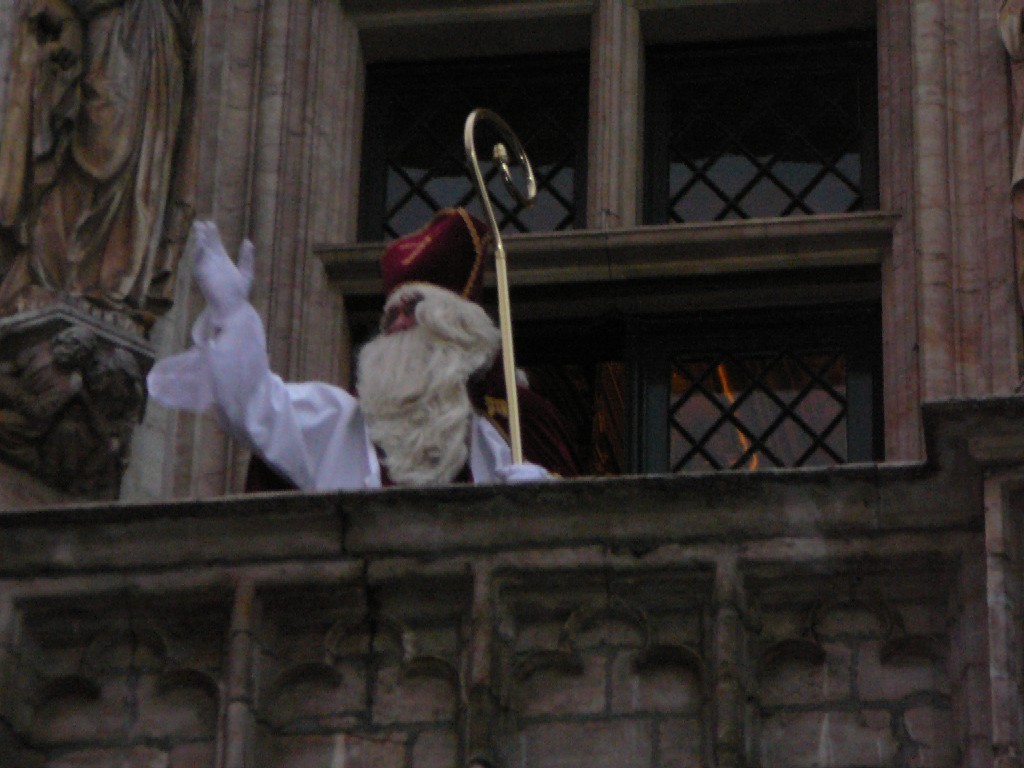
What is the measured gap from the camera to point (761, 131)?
1630cm

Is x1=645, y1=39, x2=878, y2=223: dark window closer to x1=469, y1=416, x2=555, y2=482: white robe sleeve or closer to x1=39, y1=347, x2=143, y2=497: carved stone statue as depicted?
x1=469, y1=416, x2=555, y2=482: white robe sleeve

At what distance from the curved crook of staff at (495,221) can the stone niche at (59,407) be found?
1.17 metres

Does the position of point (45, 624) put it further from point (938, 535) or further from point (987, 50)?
point (987, 50)

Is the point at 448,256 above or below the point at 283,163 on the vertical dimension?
below

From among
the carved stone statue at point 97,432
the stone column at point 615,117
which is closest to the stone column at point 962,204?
the stone column at point 615,117

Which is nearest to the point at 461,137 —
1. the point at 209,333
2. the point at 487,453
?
the point at 487,453

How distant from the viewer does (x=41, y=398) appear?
47.2 ft

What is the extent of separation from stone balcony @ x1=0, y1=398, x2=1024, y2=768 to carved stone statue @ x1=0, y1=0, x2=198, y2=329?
1844 mm

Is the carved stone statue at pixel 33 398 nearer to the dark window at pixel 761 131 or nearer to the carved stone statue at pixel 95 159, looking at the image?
the carved stone statue at pixel 95 159

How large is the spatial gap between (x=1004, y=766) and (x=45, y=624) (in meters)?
2.77

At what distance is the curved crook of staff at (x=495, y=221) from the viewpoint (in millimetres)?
14242

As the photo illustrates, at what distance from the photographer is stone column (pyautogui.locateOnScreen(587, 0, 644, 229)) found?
15891 mm

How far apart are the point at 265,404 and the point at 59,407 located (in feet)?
2.44

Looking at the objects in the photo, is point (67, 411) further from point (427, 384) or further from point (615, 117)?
point (615, 117)
